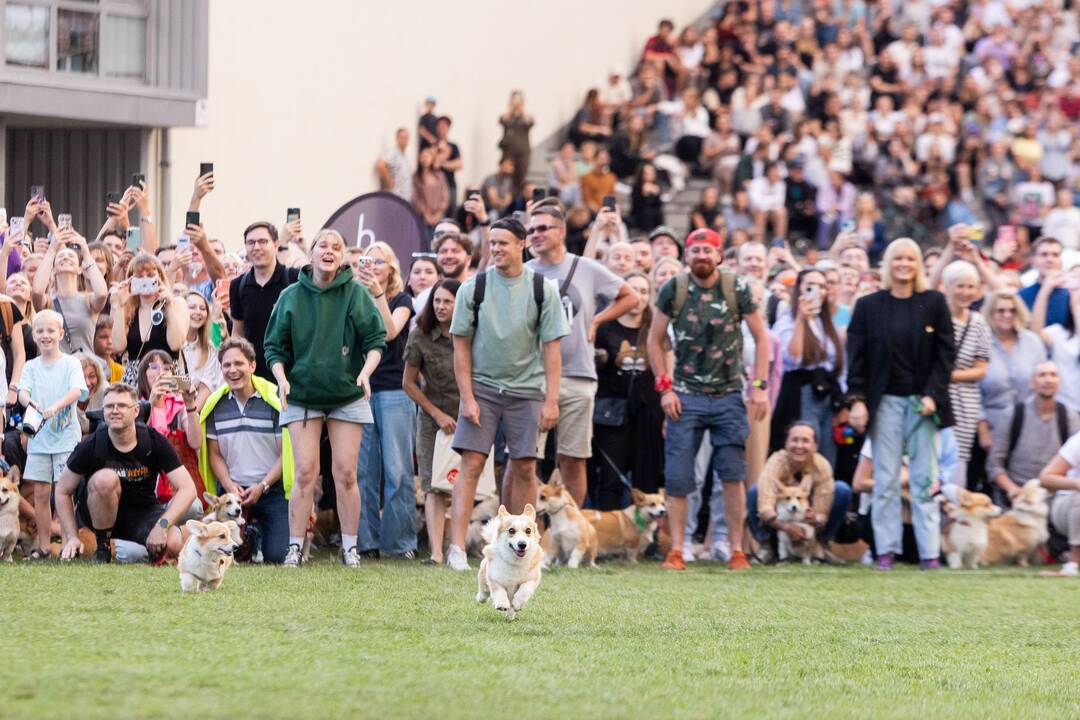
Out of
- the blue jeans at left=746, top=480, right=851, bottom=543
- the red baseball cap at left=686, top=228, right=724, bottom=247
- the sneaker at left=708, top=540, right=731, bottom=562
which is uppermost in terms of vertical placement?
the red baseball cap at left=686, top=228, right=724, bottom=247

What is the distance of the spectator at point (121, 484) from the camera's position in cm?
1162

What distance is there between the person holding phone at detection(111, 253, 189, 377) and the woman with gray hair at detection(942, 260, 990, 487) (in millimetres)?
5348

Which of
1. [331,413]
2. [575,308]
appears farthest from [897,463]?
[331,413]

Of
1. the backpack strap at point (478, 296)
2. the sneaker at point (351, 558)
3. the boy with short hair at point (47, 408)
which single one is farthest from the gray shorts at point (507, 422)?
the boy with short hair at point (47, 408)

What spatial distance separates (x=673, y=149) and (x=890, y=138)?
290 cm

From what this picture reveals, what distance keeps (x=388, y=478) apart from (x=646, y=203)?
1175 cm

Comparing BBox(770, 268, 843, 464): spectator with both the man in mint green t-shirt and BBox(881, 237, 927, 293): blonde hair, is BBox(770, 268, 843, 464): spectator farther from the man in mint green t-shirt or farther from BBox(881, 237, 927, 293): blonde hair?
the man in mint green t-shirt

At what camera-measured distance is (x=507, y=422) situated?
11805 millimetres

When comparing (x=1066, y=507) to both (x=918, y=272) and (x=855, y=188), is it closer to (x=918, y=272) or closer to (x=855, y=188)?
(x=918, y=272)

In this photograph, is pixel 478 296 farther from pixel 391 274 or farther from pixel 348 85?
pixel 348 85

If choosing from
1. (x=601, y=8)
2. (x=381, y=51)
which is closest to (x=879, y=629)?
(x=381, y=51)

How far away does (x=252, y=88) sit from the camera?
870 inches

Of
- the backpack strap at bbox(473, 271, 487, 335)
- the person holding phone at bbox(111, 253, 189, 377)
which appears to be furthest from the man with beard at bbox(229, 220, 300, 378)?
the backpack strap at bbox(473, 271, 487, 335)

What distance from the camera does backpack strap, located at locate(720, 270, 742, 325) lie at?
12594 mm
